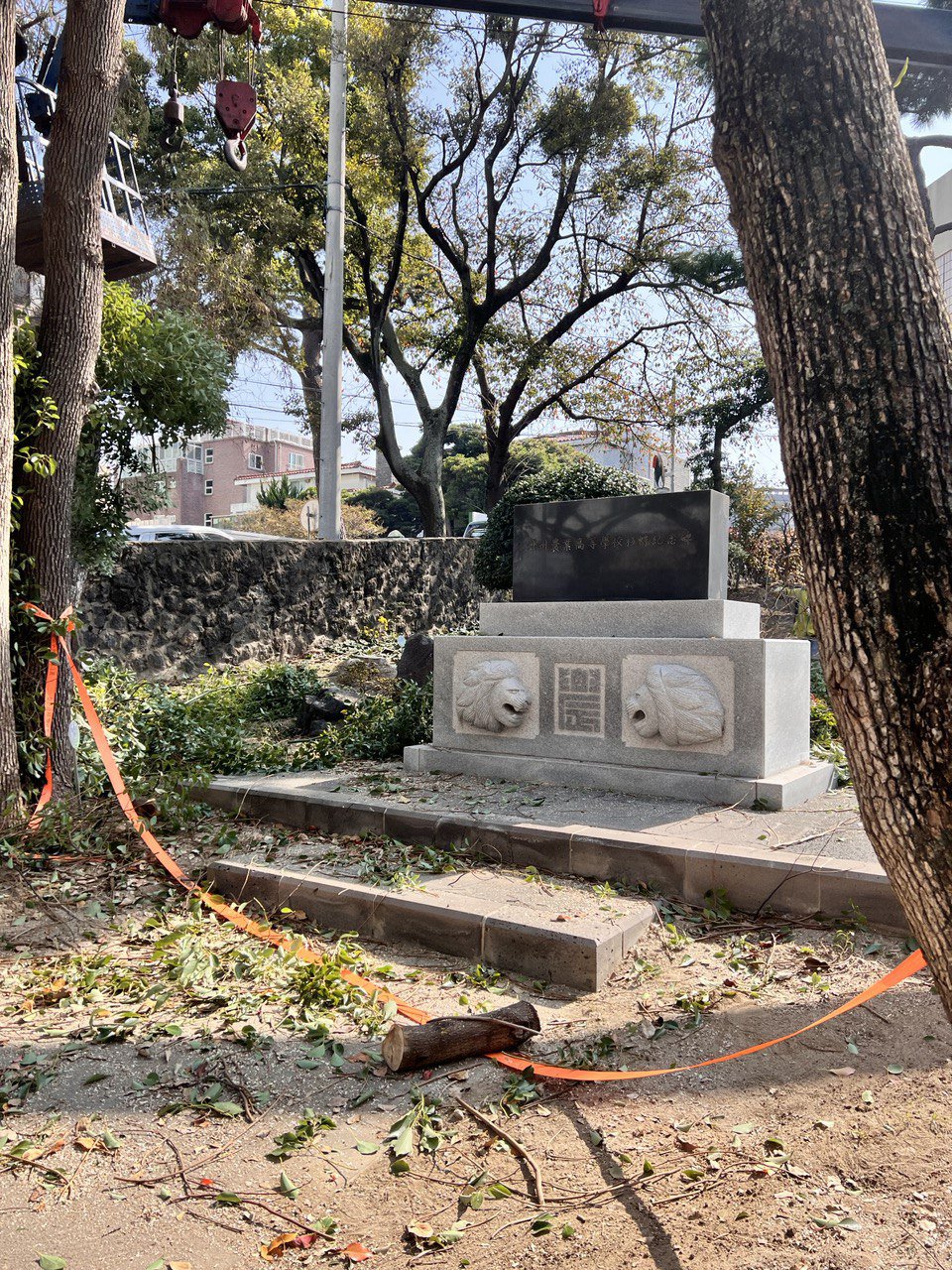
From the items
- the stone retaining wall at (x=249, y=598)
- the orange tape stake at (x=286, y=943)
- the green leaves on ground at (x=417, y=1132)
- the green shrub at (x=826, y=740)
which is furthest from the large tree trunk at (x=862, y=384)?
the stone retaining wall at (x=249, y=598)

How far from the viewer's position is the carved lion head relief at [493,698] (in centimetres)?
680

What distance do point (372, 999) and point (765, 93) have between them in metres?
3.10

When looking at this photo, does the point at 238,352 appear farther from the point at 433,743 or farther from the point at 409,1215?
the point at 409,1215

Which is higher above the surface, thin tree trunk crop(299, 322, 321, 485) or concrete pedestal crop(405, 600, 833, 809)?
thin tree trunk crop(299, 322, 321, 485)

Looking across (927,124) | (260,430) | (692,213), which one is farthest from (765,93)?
(260,430)

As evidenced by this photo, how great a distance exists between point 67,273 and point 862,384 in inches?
214

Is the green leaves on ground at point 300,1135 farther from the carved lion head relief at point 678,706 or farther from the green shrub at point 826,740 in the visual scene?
the green shrub at point 826,740

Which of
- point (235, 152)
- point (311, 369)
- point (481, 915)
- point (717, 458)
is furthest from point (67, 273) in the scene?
point (311, 369)

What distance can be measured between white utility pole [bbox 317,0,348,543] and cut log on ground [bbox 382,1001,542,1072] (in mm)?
12049

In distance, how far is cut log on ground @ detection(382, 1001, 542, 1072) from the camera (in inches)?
115

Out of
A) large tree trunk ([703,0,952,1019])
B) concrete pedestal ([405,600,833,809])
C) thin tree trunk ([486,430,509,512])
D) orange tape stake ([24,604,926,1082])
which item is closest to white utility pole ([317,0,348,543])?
thin tree trunk ([486,430,509,512])

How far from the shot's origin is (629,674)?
252 inches

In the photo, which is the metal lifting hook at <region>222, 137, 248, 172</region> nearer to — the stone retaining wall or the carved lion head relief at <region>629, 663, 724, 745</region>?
the stone retaining wall

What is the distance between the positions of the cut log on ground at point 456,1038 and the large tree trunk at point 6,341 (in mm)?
3126
